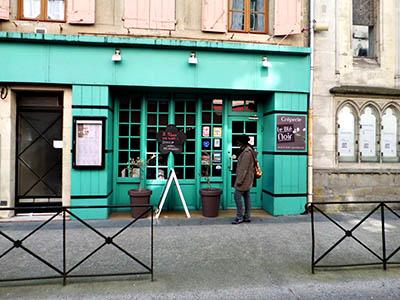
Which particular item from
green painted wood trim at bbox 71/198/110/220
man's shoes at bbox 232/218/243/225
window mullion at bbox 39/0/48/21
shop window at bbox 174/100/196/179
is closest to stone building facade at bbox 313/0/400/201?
man's shoes at bbox 232/218/243/225

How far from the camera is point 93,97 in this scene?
577 cm

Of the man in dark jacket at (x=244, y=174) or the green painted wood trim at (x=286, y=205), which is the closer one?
the man in dark jacket at (x=244, y=174)

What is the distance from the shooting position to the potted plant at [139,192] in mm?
5785

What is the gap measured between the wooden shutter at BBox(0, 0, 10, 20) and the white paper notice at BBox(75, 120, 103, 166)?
8.69ft

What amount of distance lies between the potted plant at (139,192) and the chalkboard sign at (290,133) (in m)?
3.16

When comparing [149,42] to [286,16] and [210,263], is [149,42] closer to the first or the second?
[286,16]

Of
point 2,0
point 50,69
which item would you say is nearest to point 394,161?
point 50,69

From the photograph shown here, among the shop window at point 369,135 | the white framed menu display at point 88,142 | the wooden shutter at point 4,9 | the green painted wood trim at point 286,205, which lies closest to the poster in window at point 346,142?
the shop window at point 369,135

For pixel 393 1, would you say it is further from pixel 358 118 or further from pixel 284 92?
pixel 284 92

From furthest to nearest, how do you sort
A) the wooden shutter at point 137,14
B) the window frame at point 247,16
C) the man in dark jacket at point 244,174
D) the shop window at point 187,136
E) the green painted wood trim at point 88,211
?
the shop window at point 187,136
the window frame at point 247,16
the wooden shutter at point 137,14
the green painted wood trim at point 88,211
the man in dark jacket at point 244,174

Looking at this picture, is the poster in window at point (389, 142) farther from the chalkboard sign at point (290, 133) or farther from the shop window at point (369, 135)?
the chalkboard sign at point (290, 133)

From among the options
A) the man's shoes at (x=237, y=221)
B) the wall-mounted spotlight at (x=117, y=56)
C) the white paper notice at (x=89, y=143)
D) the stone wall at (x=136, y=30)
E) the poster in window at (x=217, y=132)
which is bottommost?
the man's shoes at (x=237, y=221)

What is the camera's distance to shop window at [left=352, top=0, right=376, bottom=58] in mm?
6973

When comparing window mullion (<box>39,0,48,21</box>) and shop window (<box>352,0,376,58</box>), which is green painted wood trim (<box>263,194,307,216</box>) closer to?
shop window (<box>352,0,376,58</box>)
